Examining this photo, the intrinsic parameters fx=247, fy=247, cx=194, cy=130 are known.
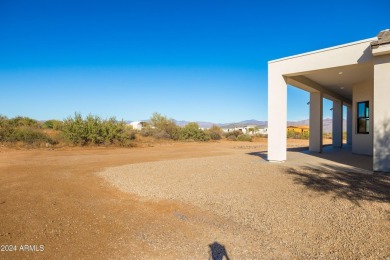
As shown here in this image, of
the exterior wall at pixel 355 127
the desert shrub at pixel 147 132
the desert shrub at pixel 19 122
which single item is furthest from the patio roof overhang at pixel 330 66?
the desert shrub at pixel 19 122

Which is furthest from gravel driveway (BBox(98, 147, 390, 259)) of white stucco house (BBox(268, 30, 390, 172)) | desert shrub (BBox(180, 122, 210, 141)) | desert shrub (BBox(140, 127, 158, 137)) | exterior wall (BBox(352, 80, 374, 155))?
desert shrub (BBox(180, 122, 210, 141))

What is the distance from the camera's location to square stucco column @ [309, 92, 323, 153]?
13113 millimetres

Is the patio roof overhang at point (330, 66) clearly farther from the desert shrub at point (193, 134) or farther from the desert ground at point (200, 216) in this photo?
the desert shrub at point (193, 134)

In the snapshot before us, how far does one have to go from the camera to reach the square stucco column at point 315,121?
13113mm

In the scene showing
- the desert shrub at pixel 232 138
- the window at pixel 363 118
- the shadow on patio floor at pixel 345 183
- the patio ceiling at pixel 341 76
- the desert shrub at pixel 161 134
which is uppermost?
the patio ceiling at pixel 341 76

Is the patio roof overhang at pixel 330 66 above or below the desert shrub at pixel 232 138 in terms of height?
above

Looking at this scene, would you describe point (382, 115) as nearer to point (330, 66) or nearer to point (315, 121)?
point (330, 66)

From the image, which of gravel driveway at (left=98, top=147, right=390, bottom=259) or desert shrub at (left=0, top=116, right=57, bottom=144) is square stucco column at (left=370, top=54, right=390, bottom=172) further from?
desert shrub at (left=0, top=116, right=57, bottom=144)

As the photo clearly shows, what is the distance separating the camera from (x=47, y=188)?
6.61 m

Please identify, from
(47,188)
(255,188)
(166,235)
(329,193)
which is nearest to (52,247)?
(166,235)

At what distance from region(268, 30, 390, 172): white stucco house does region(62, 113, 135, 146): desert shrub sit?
1458 cm

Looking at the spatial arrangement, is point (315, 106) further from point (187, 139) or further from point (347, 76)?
point (187, 139)

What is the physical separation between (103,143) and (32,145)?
4.96m

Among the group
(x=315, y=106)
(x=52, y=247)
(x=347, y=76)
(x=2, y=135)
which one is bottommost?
(x=52, y=247)
